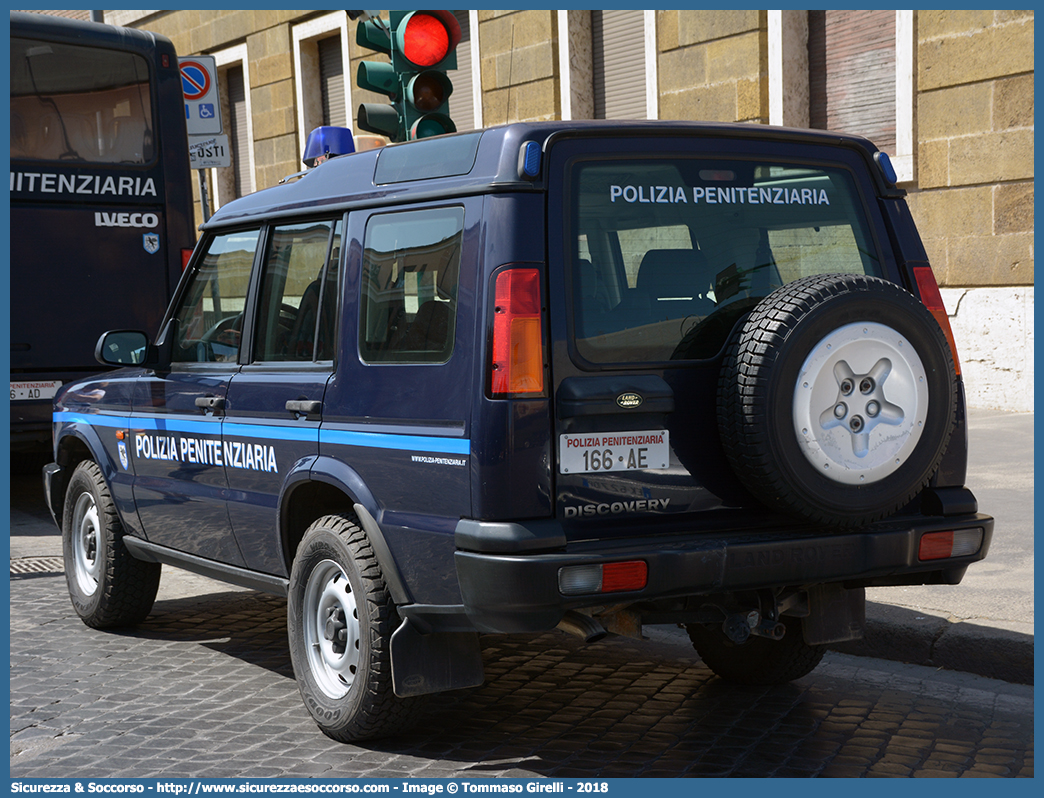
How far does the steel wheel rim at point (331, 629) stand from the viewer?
14.3 feet

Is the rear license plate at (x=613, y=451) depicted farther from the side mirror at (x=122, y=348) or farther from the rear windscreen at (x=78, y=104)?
the rear windscreen at (x=78, y=104)

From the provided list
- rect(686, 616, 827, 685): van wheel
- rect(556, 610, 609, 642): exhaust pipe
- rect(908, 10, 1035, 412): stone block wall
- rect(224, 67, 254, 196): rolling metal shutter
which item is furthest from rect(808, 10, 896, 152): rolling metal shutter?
rect(224, 67, 254, 196): rolling metal shutter

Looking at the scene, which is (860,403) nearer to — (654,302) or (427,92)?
(654,302)

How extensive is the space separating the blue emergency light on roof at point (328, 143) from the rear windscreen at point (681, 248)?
230 cm

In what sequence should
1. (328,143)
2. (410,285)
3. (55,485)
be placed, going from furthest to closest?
(55,485), (328,143), (410,285)

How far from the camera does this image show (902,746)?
4332 mm

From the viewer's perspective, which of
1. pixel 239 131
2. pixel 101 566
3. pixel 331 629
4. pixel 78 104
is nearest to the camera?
pixel 331 629

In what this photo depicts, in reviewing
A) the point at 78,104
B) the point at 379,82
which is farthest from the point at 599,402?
the point at 78,104

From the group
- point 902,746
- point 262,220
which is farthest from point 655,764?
point 262,220

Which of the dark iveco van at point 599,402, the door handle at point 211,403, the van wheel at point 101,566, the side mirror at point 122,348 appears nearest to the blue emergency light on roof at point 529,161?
the dark iveco van at point 599,402

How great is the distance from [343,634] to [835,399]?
188 centimetres

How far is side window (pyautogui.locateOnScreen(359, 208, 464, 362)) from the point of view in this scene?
4.00 metres

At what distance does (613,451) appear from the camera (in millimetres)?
3844

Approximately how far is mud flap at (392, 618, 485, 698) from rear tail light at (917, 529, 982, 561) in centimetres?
151
